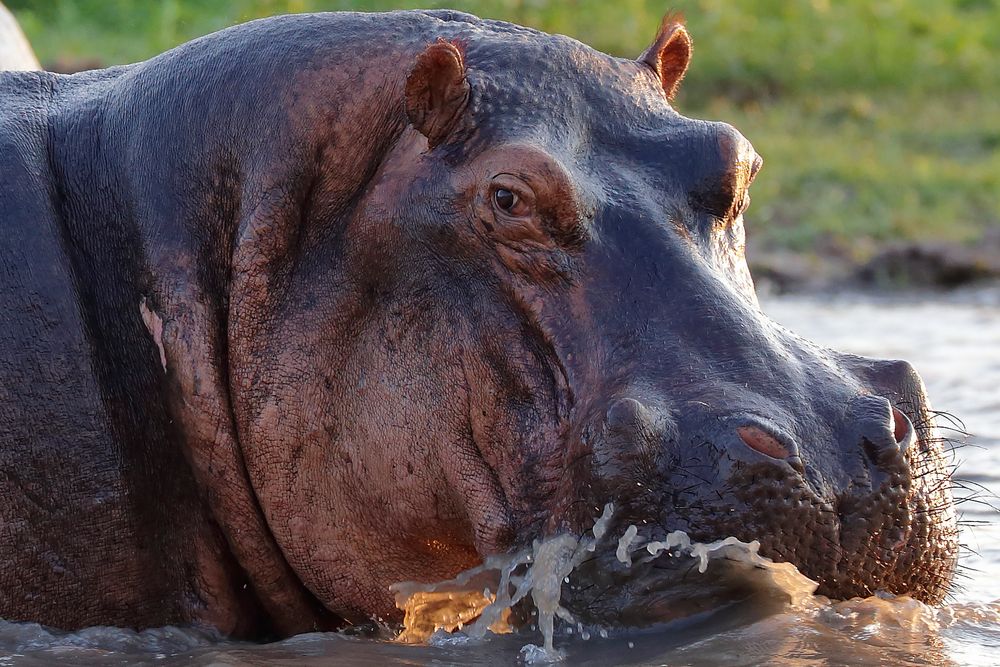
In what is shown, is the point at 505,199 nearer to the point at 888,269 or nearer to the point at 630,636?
the point at 630,636

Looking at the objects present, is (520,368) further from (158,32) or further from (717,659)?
(158,32)

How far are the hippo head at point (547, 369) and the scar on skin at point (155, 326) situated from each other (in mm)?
160

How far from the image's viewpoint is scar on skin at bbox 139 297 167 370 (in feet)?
11.7

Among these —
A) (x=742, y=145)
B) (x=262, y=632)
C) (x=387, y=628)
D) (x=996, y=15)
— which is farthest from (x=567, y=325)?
(x=996, y=15)

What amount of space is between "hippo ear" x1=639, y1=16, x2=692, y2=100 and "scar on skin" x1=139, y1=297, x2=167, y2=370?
49.2 inches

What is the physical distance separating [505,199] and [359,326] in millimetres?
428

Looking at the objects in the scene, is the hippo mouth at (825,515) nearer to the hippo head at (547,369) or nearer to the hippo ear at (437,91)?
the hippo head at (547,369)

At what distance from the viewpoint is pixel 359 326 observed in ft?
11.4

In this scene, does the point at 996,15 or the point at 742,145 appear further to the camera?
the point at 996,15

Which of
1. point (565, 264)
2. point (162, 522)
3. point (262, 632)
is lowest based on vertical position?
point (262, 632)

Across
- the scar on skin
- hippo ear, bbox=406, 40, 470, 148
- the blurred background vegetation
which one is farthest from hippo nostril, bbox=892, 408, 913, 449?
the blurred background vegetation

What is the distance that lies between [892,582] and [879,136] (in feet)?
33.9

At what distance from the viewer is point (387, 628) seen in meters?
3.60

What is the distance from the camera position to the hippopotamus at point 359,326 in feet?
10.4
